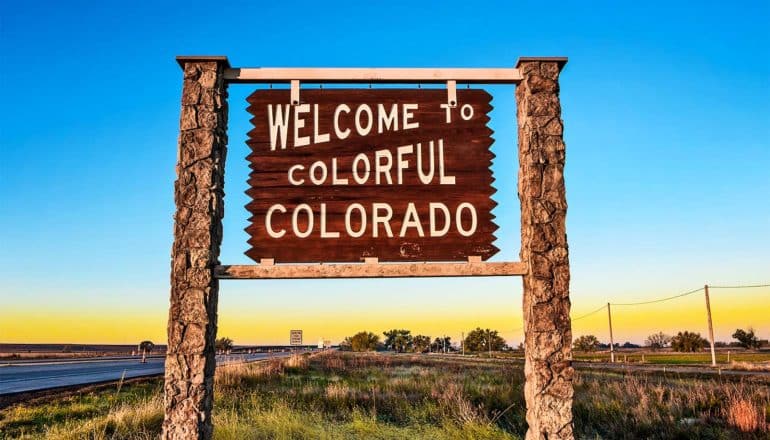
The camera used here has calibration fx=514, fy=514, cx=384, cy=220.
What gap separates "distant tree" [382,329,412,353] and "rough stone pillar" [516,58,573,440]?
124 m

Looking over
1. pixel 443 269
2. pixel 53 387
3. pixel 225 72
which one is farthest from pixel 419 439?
pixel 53 387

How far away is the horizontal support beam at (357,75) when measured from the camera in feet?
17.2

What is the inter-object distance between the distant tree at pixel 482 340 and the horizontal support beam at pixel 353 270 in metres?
102

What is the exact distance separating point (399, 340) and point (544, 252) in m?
129

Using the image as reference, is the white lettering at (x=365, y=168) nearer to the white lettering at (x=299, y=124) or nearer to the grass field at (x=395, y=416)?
the white lettering at (x=299, y=124)

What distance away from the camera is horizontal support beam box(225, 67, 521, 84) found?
5.23 m

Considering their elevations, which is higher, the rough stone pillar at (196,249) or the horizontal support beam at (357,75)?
the horizontal support beam at (357,75)

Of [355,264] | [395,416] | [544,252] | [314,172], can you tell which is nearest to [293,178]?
[314,172]

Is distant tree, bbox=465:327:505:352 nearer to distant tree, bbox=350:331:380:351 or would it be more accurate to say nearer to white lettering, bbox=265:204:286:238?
distant tree, bbox=350:331:380:351

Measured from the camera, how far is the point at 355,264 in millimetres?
4879

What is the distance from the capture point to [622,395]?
47.8 feet

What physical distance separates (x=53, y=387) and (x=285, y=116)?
18366 millimetres

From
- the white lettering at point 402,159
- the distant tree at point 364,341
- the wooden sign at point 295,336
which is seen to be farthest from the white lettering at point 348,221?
the distant tree at point 364,341

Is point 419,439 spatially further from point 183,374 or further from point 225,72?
point 225,72
